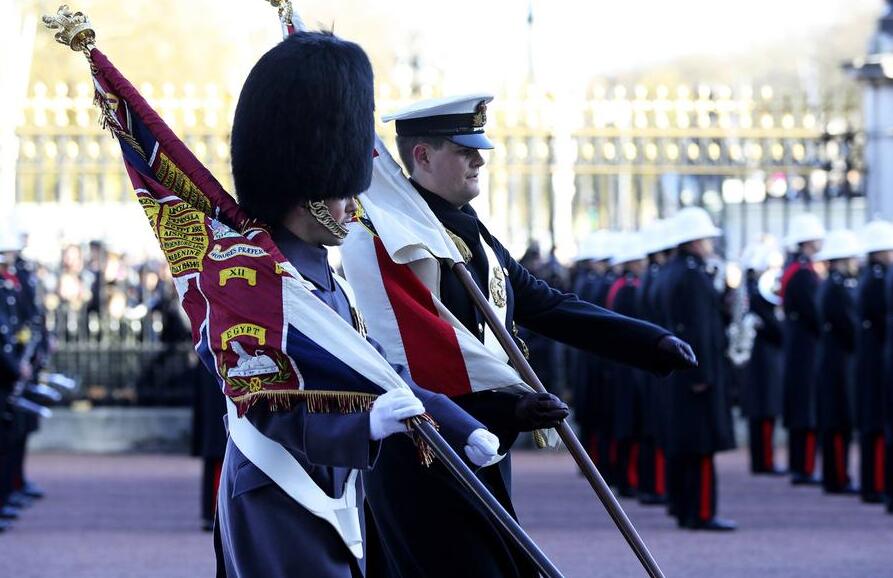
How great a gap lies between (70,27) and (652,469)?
30.7 feet

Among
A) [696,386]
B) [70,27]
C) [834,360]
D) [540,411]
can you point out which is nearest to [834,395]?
[834,360]

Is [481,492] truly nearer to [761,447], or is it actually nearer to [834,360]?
[834,360]

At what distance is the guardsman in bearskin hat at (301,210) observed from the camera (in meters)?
4.25

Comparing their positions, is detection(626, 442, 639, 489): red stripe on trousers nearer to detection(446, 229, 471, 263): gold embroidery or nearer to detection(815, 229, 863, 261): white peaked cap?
detection(815, 229, 863, 261): white peaked cap

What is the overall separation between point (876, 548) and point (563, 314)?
16.6 feet

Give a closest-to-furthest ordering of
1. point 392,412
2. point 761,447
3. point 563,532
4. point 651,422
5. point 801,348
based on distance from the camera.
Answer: point 392,412, point 563,532, point 651,422, point 801,348, point 761,447

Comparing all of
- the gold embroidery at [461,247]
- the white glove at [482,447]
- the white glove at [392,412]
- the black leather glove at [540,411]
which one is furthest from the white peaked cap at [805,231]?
the white glove at [392,412]

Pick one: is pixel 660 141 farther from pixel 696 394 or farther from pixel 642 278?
pixel 696 394

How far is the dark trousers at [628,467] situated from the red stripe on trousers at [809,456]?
1.30 m

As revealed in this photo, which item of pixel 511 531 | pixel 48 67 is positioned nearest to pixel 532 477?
pixel 511 531

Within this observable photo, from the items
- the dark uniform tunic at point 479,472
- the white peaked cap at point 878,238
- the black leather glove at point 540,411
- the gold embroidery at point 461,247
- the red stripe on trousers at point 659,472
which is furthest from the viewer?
the red stripe on trousers at point 659,472

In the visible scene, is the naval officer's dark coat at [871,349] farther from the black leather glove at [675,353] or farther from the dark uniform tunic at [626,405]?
the black leather glove at [675,353]

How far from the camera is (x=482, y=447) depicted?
168 inches

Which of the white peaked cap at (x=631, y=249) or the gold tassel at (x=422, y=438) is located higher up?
the white peaked cap at (x=631, y=249)
